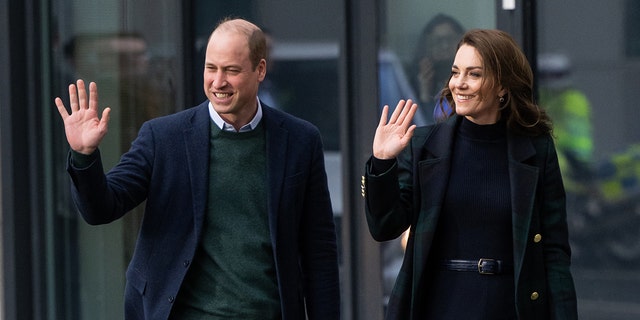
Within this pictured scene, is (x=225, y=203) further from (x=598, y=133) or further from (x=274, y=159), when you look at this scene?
(x=598, y=133)

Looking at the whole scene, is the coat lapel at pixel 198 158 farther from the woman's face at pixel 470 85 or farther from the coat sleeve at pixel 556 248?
the coat sleeve at pixel 556 248

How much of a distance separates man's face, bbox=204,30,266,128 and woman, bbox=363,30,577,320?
1.56ft

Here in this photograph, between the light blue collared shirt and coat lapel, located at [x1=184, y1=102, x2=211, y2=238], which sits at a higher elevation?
the light blue collared shirt

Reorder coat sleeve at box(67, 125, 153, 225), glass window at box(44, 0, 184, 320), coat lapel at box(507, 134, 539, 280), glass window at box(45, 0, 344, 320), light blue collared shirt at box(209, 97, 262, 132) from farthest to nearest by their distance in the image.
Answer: glass window at box(44, 0, 184, 320) → glass window at box(45, 0, 344, 320) → light blue collared shirt at box(209, 97, 262, 132) → coat lapel at box(507, 134, 539, 280) → coat sleeve at box(67, 125, 153, 225)

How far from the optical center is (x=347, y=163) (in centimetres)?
628

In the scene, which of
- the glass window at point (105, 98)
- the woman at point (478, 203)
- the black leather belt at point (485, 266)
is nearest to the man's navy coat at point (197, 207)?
the woman at point (478, 203)

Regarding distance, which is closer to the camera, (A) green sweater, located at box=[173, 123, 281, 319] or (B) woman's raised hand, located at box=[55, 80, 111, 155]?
(B) woman's raised hand, located at box=[55, 80, 111, 155]

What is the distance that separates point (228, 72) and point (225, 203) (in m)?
0.43

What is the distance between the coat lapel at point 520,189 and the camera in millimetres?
3861

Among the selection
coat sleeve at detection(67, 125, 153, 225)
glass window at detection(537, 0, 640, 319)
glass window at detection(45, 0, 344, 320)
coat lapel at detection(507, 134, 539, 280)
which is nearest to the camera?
coat sleeve at detection(67, 125, 153, 225)

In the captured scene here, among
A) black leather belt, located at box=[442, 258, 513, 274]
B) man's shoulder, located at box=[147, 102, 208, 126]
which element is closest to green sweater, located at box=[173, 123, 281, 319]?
man's shoulder, located at box=[147, 102, 208, 126]

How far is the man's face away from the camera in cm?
394

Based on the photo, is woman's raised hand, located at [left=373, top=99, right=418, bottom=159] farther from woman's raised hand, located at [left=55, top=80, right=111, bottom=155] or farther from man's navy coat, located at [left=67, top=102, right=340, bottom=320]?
woman's raised hand, located at [left=55, top=80, right=111, bottom=155]

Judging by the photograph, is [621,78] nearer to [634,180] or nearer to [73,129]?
[634,180]
